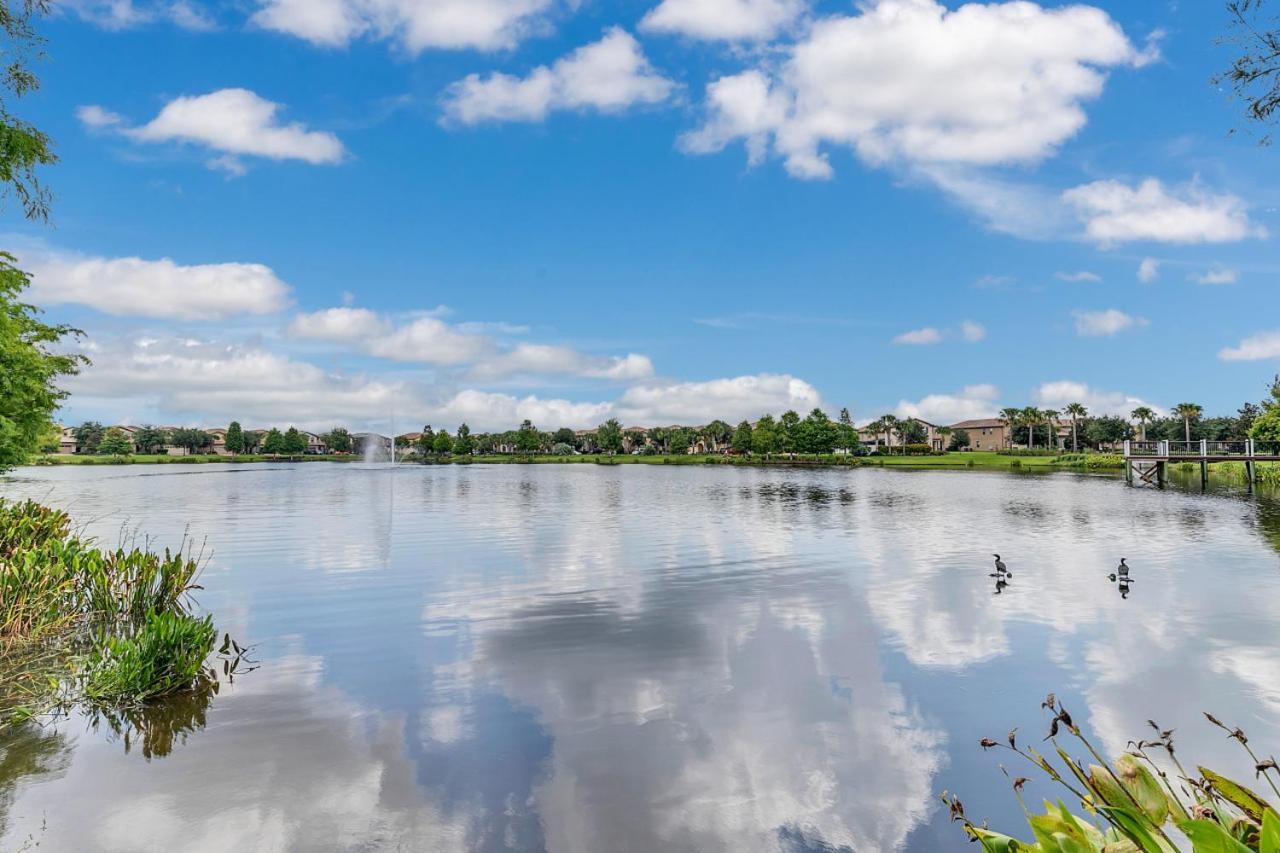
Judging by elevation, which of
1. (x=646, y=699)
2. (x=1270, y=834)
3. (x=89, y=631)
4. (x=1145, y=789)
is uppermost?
(x=1270, y=834)

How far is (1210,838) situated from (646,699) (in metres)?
10.4

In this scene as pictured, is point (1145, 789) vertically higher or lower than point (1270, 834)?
lower

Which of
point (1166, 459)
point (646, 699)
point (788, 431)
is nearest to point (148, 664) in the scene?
point (646, 699)

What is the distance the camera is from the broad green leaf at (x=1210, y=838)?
2.83 meters

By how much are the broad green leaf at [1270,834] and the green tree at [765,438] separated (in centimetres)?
17678

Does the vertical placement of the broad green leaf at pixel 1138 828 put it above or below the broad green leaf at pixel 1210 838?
below

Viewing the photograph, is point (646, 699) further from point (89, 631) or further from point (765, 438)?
point (765, 438)

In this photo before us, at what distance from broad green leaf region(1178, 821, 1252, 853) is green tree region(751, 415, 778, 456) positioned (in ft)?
580

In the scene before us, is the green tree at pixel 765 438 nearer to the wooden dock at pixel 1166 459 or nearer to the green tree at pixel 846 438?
the green tree at pixel 846 438

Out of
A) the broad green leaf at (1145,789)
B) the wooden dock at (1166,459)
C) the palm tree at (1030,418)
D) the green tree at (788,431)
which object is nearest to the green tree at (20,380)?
the broad green leaf at (1145,789)

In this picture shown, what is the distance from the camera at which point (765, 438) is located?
588 feet

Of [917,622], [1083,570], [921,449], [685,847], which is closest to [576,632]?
[917,622]

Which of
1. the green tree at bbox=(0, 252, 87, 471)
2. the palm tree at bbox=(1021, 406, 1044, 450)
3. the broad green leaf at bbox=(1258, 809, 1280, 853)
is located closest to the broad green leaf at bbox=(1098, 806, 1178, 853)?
the broad green leaf at bbox=(1258, 809, 1280, 853)

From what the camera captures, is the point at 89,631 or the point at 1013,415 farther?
the point at 1013,415
